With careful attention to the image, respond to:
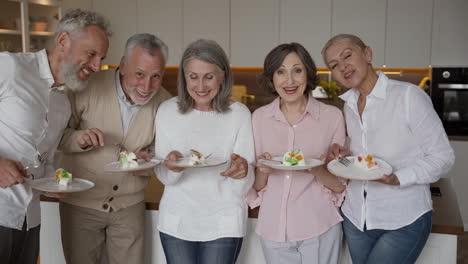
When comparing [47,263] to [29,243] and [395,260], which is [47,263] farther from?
[395,260]

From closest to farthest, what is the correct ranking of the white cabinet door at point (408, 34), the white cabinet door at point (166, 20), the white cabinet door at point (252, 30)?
the white cabinet door at point (408, 34) < the white cabinet door at point (252, 30) < the white cabinet door at point (166, 20)

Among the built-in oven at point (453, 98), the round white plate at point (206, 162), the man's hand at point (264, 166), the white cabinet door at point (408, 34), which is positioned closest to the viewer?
the round white plate at point (206, 162)

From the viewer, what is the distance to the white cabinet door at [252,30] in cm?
536

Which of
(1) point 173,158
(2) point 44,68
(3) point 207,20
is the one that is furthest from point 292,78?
(3) point 207,20

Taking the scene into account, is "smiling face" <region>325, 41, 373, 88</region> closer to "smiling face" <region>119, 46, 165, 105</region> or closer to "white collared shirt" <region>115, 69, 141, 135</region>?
"smiling face" <region>119, 46, 165, 105</region>

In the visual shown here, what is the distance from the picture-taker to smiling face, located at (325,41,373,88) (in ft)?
6.23

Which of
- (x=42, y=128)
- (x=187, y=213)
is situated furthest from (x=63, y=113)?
(x=187, y=213)

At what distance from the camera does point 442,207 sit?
2285 millimetres

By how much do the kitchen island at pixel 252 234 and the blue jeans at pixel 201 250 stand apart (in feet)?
1.09

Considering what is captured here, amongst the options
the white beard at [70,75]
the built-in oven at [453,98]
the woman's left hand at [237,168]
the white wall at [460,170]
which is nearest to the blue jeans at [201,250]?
the woman's left hand at [237,168]

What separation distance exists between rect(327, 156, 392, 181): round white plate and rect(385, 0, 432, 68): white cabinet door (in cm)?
348

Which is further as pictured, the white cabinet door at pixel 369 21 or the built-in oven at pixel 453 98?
the white cabinet door at pixel 369 21

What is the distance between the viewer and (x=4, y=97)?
178 cm

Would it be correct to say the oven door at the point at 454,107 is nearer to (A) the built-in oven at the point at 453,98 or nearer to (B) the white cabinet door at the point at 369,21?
(A) the built-in oven at the point at 453,98
